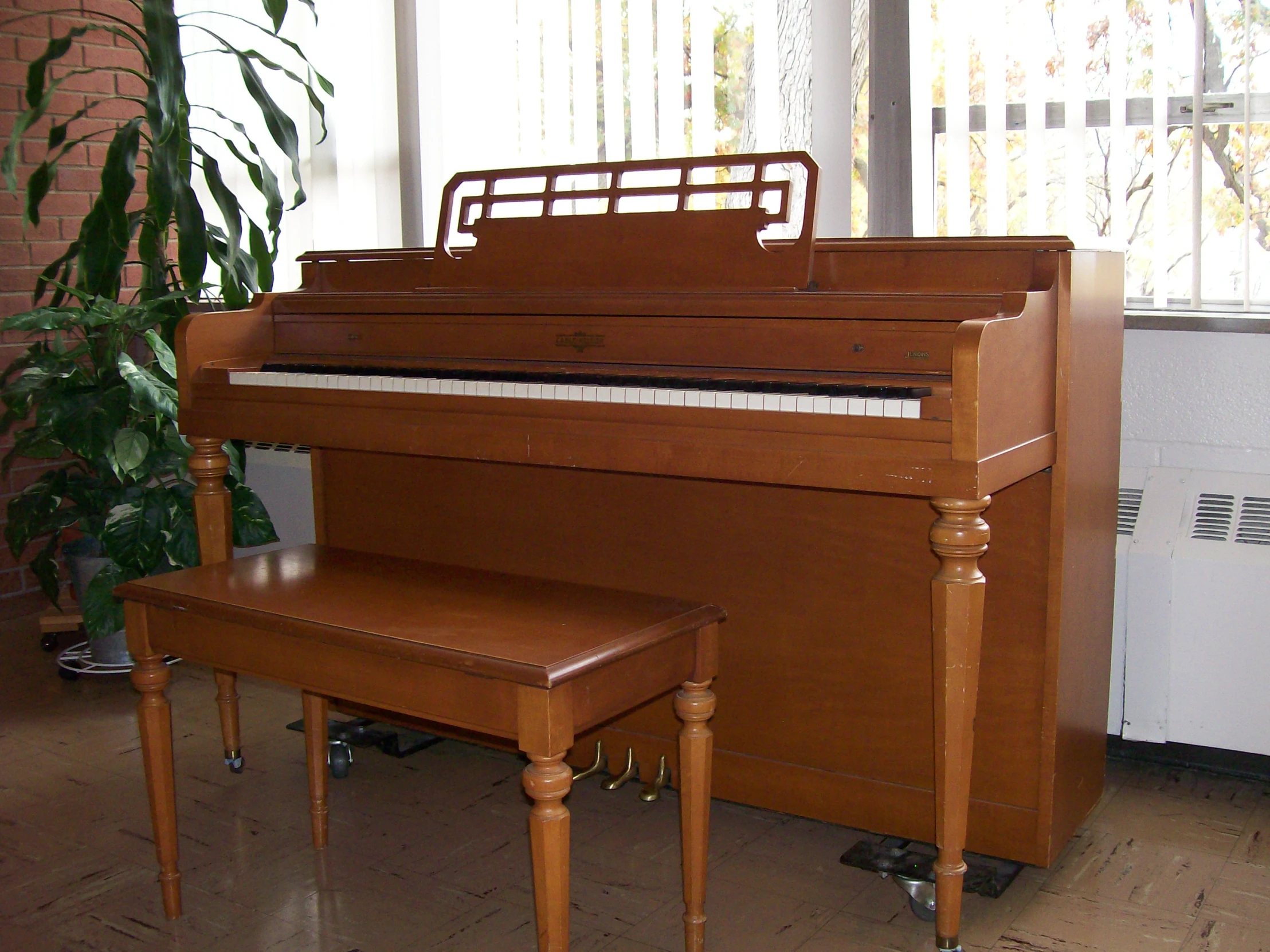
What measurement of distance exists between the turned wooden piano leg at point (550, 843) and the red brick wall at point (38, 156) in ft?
9.15

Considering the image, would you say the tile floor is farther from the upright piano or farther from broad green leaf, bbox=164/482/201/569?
broad green leaf, bbox=164/482/201/569

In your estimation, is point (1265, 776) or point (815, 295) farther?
point (1265, 776)

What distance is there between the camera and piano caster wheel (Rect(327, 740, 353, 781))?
2.57 m

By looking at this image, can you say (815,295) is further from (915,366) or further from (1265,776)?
(1265,776)

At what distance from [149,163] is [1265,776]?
9.31 feet

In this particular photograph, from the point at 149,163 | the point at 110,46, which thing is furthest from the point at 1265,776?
the point at 110,46

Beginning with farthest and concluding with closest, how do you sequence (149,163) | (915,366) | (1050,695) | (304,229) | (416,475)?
(304,229) → (149,163) → (416,475) → (1050,695) → (915,366)

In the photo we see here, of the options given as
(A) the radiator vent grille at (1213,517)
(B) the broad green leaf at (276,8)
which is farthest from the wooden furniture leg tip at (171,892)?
(B) the broad green leaf at (276,8)

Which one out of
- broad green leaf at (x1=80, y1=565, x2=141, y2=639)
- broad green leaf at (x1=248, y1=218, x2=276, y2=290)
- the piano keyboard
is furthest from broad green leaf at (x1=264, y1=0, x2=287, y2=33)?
broad green leaf at (x1=80, y1=565, x2=141, y2=639)

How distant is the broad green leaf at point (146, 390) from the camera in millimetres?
2945

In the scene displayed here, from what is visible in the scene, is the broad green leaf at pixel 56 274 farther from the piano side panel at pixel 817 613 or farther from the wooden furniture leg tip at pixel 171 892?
the wooden furniture leg tip at pixel 171 892

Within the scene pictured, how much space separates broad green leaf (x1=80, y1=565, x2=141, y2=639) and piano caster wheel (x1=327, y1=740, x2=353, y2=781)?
2.31 ft

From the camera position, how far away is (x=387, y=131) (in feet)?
12.2

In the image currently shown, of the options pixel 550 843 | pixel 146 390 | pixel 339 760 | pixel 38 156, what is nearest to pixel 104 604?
pixel 146 390
